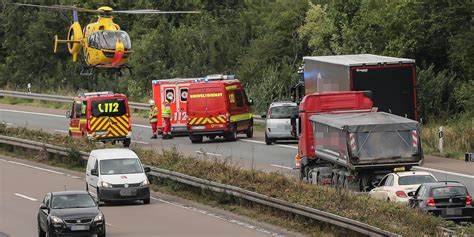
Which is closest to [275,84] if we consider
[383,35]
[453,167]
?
[383,35]

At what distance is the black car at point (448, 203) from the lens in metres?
26.0

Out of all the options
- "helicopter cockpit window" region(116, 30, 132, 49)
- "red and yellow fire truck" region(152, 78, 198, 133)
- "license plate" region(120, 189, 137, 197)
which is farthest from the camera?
"helicopter cockpit window" region(116, 30, 132, 49)

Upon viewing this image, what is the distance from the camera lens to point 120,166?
109ft

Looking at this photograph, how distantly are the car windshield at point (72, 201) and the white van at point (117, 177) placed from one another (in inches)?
223

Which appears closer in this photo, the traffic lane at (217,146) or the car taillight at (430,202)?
the car taillight at (430,202)

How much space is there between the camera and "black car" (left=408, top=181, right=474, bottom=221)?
2605 cm

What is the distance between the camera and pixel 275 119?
4791cm

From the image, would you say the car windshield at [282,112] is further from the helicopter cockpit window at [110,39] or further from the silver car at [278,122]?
the helicopter cockpit window at [110,39]

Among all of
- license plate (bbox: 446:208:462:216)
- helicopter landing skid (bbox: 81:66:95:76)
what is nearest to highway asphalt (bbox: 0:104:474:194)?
helicopter landing skid (bbox: 81:66:95:76)

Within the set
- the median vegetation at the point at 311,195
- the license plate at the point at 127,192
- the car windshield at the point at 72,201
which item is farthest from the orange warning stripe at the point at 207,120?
the car windshield at the point at 72,201

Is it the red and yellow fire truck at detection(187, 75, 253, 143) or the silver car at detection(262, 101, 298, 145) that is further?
the red and yellow fire truck at detection(187, 75, 253, 143)

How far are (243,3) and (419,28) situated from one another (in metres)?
30.5

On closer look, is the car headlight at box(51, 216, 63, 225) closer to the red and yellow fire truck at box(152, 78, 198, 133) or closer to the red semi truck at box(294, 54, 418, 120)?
the red semi truck at box(294, 54, 418, 120)

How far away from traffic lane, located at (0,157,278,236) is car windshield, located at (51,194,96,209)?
116 centimetres
